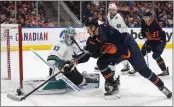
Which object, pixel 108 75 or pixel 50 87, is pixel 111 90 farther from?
pixel 50 87

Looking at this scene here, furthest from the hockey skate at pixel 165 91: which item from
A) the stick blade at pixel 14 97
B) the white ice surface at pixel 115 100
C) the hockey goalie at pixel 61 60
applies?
the stick blade at pixel 14 97

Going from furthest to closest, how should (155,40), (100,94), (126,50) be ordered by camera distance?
1. (155,40)
2. (100,94)
3. (126,50)

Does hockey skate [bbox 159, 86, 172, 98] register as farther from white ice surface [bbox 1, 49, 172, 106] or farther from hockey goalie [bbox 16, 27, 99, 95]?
hockey goalie [bbox 16, 27, 99, 95]

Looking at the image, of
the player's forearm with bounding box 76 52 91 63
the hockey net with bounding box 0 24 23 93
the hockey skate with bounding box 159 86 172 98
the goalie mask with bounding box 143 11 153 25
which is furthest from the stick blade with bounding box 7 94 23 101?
the goalie mask with bounding box 143 11 153 25

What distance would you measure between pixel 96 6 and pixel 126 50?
6.06 metres

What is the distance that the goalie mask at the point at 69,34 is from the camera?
384cm

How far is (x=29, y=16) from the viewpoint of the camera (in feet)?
29.0

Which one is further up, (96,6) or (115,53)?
(96,6)

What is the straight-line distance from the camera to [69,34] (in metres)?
3.85

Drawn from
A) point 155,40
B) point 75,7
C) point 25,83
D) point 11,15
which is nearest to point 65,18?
point 75,7

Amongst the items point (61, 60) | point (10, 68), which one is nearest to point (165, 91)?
point (61, 60)

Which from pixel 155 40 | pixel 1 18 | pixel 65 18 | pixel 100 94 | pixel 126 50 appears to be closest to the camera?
pixel 126 50

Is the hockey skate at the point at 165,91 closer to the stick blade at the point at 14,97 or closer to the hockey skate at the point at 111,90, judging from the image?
the hockey skate at the point at 111,90

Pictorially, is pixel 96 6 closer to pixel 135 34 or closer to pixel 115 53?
pixel 135 34
